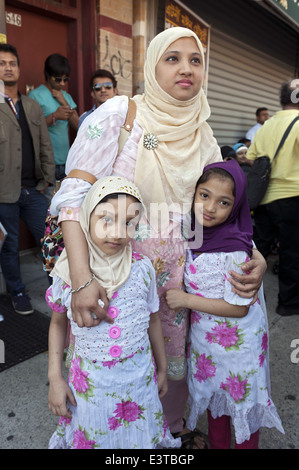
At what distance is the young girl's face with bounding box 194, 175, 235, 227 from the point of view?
161 centimetres

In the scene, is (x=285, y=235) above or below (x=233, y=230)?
below

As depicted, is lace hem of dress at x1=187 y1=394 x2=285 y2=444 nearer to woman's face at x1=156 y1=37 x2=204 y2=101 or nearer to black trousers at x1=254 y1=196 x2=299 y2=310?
woman's face at x1=156 y1=37 x2=204 y2=101

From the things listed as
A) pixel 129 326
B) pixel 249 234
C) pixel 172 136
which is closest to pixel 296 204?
pixel 249 234

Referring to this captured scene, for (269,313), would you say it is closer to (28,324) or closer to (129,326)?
(28,324)

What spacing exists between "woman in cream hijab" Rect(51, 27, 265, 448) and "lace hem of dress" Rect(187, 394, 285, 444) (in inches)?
21.6

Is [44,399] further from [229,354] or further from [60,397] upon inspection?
[229,354]

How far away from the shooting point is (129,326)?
4.71 ft

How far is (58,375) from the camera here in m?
1.49

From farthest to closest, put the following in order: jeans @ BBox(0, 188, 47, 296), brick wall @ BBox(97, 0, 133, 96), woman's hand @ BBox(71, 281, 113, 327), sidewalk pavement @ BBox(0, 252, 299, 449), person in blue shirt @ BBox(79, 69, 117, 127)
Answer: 1. brick wall @ BBox(97, 0, 133, 96)
2. person in blue shirt @ BBox(79, 69, 117, 127)
3. jeans @ BBox(0, 188, 47, 296)
4. sidewalk pavement @ BBox(0, 252, 299, 449)
5. woman's hand @ BBox(71, 281, 113, 327)

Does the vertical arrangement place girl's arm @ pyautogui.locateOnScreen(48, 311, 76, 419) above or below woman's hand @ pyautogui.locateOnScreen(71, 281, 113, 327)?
A: below

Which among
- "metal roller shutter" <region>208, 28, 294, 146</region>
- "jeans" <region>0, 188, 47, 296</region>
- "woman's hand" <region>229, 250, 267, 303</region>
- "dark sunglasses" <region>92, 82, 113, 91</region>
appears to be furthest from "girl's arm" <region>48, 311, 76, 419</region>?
"metal roller shutter" <region>208, 28, 294, 146</region>

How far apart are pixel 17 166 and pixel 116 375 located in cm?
246

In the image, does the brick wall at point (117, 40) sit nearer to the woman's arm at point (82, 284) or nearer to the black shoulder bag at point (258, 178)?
the black shoulder bag at point (258, 178)

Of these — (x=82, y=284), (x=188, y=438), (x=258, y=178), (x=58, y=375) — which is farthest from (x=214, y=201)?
(x=258, y=178)
